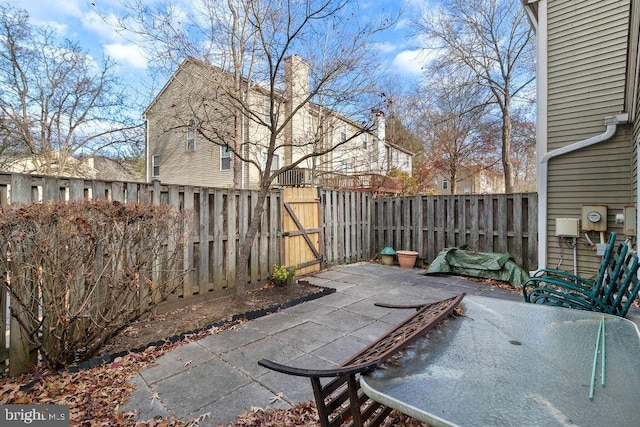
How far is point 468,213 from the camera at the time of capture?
6.63m

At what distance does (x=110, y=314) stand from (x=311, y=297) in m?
2.58

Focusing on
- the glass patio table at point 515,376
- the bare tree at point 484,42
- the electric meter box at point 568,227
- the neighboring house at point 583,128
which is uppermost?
the bare tree at point 484,42

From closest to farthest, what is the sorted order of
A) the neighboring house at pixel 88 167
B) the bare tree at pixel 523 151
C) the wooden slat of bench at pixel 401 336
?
1. the wooden slat of bench at pixel 401 336
2. the neighboring house at pixel 88 167
3. the bare tree at pixel 523 151

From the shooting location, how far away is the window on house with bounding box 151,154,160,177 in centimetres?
1556

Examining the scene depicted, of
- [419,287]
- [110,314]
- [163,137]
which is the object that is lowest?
[419,287]

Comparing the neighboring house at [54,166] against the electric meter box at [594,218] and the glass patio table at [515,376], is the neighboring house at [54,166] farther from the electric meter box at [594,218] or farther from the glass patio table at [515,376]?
the electric meter box at [594,218]

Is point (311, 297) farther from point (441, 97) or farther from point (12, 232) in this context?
point (441, 97)

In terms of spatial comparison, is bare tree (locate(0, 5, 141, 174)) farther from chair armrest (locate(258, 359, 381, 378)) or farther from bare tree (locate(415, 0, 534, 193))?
chair armrest (locate(258, 359, 381, 378))

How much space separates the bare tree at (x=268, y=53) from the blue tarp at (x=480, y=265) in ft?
10.6

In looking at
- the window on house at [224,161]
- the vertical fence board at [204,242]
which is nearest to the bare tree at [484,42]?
the window on house at [224,161]

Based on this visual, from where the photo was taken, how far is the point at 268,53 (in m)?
3.96

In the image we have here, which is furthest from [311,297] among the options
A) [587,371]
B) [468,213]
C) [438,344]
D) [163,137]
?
[163,137]

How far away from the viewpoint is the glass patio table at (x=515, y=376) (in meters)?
Result: 0.89

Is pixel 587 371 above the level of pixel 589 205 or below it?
below
